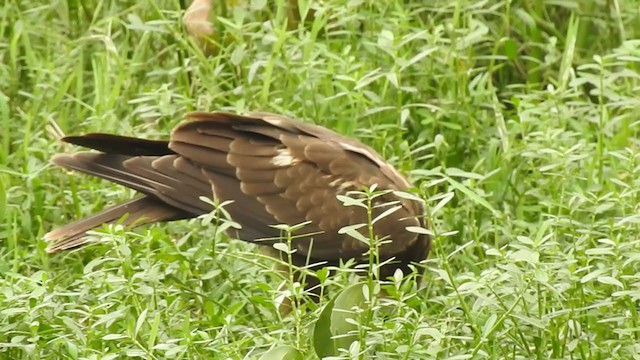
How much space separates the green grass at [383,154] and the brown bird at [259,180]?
0.13m

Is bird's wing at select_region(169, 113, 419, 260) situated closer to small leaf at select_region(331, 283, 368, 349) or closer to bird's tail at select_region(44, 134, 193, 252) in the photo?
bird's tail at select_region(44, 134, 193, 252)

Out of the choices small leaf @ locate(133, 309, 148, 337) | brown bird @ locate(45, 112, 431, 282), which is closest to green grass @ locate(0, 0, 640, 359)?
small leaf @ locate(133, 309, 148, 337)

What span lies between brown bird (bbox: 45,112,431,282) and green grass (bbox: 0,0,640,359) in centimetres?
13

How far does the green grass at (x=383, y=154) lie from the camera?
13.7 ft

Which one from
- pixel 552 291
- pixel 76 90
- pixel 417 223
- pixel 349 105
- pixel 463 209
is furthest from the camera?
pixel 76 90

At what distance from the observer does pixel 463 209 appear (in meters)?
5.52

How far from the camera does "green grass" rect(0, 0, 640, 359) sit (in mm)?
4188

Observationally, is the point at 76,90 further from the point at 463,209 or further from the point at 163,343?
the point at 163,343

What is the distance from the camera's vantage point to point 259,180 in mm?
5305

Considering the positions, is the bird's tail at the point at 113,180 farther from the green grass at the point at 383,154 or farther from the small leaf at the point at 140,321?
the small leaf at the point at 140,321

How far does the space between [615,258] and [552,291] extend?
257mm

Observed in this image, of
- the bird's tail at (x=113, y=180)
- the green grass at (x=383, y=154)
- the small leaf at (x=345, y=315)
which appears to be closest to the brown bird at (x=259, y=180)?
the bird's tail at (x=113, y=180)

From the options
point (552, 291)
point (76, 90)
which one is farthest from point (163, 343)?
point (76, 90)

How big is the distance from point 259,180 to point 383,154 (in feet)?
2.11
